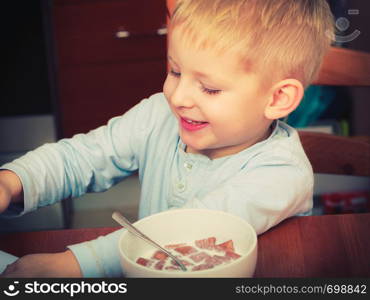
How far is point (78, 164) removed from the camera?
523mm

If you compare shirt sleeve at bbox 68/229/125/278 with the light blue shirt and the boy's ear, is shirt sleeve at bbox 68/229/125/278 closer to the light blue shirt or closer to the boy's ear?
the light blue shirt

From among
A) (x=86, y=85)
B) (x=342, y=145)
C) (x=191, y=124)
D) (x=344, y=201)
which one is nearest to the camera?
(x=191, y=124)

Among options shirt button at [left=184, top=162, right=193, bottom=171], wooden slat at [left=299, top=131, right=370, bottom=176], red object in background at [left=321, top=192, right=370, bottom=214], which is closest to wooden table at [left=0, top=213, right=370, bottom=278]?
shirt button at [left=184, top=162, right=193, bottom=171]

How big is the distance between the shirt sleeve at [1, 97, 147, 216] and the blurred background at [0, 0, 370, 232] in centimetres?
9

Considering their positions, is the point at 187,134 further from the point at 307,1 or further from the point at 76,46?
the point at 76,46

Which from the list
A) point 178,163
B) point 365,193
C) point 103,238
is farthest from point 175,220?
point 365,193

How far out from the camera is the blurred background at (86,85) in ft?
2.57

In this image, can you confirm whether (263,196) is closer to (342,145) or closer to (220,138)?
(220,138)

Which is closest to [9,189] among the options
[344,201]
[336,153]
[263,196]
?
[263,196]

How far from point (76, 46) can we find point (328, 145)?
1.48 ft

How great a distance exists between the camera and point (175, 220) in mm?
363

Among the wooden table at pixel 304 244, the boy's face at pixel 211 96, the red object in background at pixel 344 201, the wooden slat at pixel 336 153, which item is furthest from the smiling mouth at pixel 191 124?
the red object in background at pixel 344 201

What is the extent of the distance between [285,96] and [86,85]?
510 mm

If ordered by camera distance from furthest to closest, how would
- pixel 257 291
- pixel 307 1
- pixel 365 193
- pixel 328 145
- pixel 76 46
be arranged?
pixel 365 193 < pixel 76 46 < pixel 328 145 < pixel 307 1 < pixel 257 291
